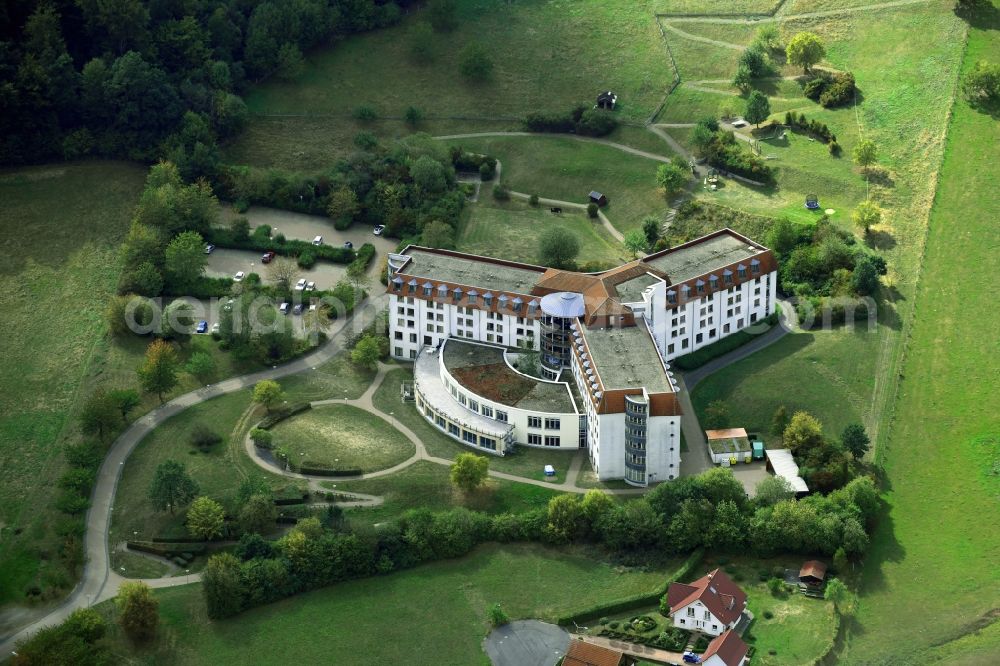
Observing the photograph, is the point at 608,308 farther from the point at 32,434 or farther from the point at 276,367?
the point at 32,434

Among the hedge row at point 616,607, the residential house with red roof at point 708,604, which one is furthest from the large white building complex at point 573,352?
the residential house with red roof at point 708,604

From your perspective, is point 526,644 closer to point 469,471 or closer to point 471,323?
point 469,471

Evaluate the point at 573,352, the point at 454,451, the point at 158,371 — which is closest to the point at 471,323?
the point at 573,352

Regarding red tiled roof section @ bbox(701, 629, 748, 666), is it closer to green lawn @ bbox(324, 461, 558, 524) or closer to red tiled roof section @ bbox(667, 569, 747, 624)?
red tiled roof section @ bbox(667, 569, 747, 624)

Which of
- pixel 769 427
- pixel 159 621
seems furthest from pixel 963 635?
pixel 159 621

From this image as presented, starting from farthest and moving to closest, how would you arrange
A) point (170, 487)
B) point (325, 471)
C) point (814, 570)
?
1. point (325, 471)
2. point (170, 487)
3. point (814, 570)
